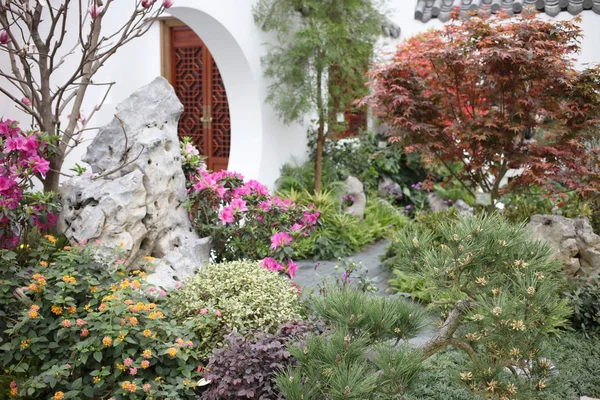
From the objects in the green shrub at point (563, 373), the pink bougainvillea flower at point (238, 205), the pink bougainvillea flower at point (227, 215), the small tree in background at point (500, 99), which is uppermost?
the small tree in background at point (500, 99)

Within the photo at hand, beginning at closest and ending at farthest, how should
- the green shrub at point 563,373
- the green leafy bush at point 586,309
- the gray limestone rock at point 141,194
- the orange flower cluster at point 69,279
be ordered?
the orange flower cluster at point 69,279 < the green shrub at point 563,373 < the gray limestone rock at point 141,194 < the green leafy bush at point 586,309

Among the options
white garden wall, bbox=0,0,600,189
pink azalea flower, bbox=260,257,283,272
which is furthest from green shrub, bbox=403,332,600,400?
white garden wall, bbox=0,0,600,189

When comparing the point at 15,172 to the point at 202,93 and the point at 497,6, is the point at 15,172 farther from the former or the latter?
the point at 497,6

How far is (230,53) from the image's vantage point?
23.3 feet

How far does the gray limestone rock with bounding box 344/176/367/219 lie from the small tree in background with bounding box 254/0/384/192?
48 cm

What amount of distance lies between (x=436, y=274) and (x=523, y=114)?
12.3 feet

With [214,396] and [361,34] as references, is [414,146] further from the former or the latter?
[214,396]

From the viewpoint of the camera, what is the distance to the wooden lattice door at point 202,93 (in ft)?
32.6

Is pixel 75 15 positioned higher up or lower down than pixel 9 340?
higher up

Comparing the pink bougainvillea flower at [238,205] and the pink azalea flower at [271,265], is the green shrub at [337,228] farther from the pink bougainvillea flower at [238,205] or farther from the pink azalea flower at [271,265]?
the pink azalea flower at [271,265]

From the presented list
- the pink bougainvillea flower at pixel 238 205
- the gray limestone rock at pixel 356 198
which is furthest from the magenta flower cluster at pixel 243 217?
the gray limestone rock at pixel 356 198

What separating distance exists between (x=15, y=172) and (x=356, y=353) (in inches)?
90.6

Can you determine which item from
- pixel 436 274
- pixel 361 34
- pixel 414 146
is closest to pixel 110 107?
pixel 361 34

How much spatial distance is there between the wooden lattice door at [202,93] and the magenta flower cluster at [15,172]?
250 inches
